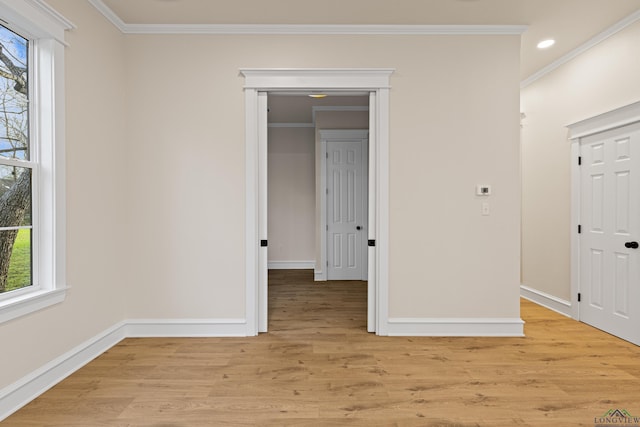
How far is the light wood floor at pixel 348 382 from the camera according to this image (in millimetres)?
2057

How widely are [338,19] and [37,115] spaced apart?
2476 mm

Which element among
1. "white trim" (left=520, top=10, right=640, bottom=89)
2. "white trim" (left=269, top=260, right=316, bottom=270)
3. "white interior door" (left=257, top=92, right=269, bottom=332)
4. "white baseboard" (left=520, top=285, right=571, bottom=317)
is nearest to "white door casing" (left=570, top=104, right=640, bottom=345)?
"white baseboard" (left=520, top=285, right=571, bottom=317)

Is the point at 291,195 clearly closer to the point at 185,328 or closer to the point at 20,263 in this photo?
the point at 185,328

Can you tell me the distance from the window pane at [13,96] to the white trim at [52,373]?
1.40 m

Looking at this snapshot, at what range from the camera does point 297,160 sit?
722 centimetres

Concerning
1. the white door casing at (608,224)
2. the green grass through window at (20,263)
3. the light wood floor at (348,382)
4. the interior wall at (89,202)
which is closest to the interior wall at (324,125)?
the light wood floor at (348,382)

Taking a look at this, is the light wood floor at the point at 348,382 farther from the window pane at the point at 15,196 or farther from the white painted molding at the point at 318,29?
the white painted molding at the point at 318,29

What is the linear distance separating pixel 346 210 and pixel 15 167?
4524 millimetres

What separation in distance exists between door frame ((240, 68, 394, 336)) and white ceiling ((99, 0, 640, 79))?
1.45 ft

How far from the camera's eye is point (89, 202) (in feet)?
9.37

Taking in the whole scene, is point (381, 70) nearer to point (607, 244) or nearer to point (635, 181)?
point (635, 181)

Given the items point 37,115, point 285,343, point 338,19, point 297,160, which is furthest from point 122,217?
point 297,160

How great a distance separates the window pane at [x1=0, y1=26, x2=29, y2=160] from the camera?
7.21 ft

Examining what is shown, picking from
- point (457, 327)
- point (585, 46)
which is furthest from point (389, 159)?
point (585, 46)
